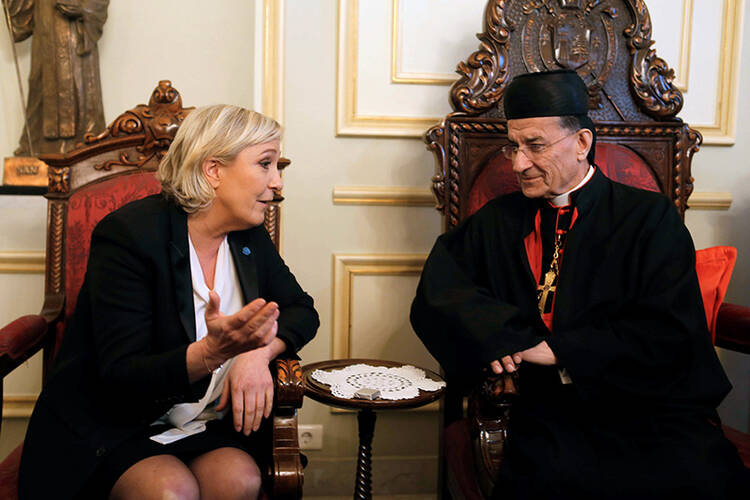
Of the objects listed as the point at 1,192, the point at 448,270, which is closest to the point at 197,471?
the point at 448,270

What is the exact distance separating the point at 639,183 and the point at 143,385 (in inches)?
78.4

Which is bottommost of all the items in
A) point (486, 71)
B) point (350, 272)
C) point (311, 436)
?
point (311, 436)

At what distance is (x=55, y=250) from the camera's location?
2.41m

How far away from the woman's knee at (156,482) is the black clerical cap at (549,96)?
154 centimetres

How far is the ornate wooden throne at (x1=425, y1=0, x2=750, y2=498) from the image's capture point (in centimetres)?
258

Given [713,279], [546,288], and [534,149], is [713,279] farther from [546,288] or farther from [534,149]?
[534,149]

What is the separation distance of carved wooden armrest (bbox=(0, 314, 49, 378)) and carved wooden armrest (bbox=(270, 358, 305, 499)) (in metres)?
0.78

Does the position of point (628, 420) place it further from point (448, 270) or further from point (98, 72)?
point (98, 72)

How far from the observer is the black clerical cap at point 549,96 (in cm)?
224

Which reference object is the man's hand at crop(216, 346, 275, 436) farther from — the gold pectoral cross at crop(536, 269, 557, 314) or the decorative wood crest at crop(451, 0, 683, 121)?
the decorative wood crest at crop(451, 0, 683, 121)

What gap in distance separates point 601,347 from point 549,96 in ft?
2.75

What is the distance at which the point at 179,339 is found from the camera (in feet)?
6.15

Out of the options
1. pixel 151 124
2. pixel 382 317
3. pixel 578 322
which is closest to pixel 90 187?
pixel 151 124

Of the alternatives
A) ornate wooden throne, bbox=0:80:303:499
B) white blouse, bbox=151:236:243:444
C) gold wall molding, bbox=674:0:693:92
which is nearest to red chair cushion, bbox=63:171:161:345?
ornate wooden throne, bbox=0:80:303:499
